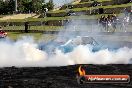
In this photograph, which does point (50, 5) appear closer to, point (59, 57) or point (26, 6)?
point (26, 6)

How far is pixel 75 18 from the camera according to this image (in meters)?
48.1

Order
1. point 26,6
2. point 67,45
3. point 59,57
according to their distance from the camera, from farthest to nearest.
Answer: point 26,6 < point 67,45 < point 59,57

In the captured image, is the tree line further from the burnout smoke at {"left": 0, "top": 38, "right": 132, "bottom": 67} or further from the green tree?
the burnout smoke at {"left": 0, "top": 38, "right": 132, "bottom": 67}

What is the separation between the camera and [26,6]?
251 feet

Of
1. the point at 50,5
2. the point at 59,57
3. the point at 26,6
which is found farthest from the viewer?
the point at 26,6

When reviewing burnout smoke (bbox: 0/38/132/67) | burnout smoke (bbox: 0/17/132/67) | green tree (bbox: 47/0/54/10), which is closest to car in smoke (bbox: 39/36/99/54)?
burnout smoke (bbox: 0/17/132/67)

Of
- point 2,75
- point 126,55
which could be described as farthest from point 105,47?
point 2,75

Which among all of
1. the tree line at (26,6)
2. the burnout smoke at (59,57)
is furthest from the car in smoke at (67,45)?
the tree line at (26,6)

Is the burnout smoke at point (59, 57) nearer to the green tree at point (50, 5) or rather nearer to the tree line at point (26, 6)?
the green tree at point (50, 5)

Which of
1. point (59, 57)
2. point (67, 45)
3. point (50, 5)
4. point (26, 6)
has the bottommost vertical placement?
point (26, 6)

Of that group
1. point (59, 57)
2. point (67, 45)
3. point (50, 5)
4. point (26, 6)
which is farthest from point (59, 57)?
point (26, 6)

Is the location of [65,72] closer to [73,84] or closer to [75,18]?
[73,84]

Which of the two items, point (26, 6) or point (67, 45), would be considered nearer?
point (67, 45)

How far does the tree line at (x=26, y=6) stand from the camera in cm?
7136
